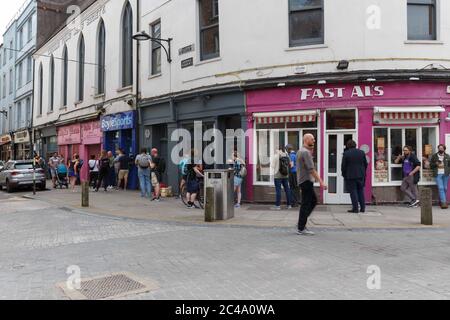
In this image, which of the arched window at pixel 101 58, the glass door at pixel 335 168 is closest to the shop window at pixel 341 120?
the glass door at pixel 335 168

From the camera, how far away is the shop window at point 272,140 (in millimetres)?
13305

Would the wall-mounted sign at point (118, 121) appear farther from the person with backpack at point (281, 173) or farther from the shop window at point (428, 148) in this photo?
the shop window at point (428, 148)

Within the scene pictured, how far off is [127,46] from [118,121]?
11.5 ft

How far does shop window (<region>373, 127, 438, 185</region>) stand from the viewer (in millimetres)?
12836

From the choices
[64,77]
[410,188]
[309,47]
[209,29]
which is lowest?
[410,188]

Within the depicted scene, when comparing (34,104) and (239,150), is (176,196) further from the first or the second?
(34,104)

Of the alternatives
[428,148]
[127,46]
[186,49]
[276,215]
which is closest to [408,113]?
[428,148]

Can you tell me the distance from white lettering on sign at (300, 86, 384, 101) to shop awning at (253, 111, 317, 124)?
48 cm

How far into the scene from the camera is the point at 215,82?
48.1 ft

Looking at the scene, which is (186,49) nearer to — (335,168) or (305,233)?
(335,168)

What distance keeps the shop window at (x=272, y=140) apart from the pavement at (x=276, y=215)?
1.22 meters

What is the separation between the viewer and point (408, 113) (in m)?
12.4

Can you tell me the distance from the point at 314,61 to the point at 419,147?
3.99 meters
